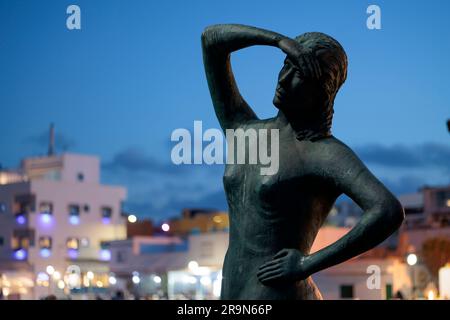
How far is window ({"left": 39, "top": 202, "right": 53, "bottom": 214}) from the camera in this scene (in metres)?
53.2

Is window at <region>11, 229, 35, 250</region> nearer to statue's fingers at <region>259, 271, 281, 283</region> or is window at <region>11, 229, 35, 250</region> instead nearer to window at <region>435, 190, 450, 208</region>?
window at <region>435, 190, 450, 208</region>

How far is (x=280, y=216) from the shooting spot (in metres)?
Answer: 3.27

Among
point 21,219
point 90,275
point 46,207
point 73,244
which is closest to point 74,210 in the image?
point 73,244

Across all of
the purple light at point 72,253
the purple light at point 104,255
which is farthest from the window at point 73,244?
the purple light at point 104,255

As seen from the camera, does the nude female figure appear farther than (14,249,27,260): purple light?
No

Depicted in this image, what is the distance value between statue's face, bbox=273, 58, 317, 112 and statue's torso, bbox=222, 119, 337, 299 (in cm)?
14

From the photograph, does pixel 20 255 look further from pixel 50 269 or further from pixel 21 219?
pixel 21 219

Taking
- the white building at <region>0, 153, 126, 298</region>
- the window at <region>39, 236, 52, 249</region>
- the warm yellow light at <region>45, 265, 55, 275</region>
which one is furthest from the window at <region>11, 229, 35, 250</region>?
the warm yellow light at <region>45, 265, 55, 275</region>

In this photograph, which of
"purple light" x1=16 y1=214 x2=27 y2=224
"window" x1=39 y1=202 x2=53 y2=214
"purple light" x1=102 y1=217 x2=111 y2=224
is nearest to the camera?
"purple light" x1=16 y1=214 x2=27 y2=224

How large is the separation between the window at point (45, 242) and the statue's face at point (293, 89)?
50565 millimetres

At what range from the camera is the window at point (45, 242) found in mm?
52500

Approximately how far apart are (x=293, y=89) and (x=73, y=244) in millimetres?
53449

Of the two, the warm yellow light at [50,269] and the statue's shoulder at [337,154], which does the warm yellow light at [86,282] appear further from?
the statue's shoulder at [337,154]
